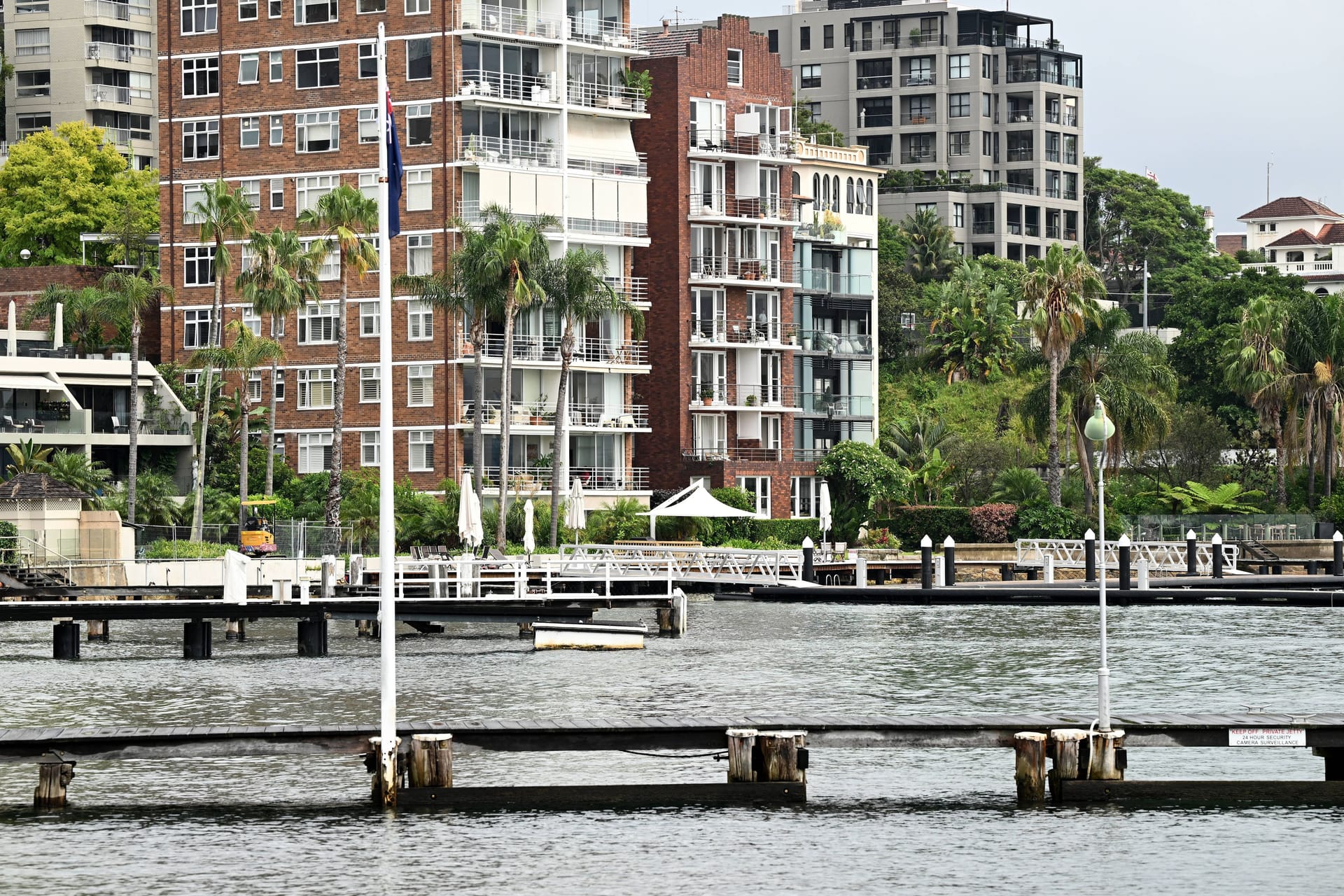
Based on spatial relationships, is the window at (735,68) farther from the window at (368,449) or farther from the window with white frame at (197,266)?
the window with white frame at (197,266)

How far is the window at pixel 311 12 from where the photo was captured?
318ft

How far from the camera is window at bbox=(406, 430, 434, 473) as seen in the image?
311ft

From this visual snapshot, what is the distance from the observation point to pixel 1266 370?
96.1 metres

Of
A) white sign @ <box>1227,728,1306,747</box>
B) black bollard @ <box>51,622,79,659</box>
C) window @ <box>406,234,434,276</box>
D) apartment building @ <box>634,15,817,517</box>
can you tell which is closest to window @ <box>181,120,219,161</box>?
window @ <box>406,234,434,276</box>

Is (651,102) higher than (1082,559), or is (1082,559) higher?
(651,102)

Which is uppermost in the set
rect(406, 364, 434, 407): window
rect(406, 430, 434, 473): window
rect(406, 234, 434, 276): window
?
rect(406, 234, 434, 276): window

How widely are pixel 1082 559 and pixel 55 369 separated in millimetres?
45083

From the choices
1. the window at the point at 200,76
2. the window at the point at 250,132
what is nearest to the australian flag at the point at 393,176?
the window at the point at 250,132

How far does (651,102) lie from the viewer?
102 metres

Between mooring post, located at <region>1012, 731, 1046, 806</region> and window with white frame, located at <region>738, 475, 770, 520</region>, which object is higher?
window with white frame, located at <region>738, 475, 770, 520</region>

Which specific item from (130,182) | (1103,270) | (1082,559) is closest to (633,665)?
(1082,559)

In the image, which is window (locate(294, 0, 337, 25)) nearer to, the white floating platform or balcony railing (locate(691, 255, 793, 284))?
balcony railing (locate(691, 255, 793, 284))

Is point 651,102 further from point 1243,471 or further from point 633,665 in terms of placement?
point 633,665

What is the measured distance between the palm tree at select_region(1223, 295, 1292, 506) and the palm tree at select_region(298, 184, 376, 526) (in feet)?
127
